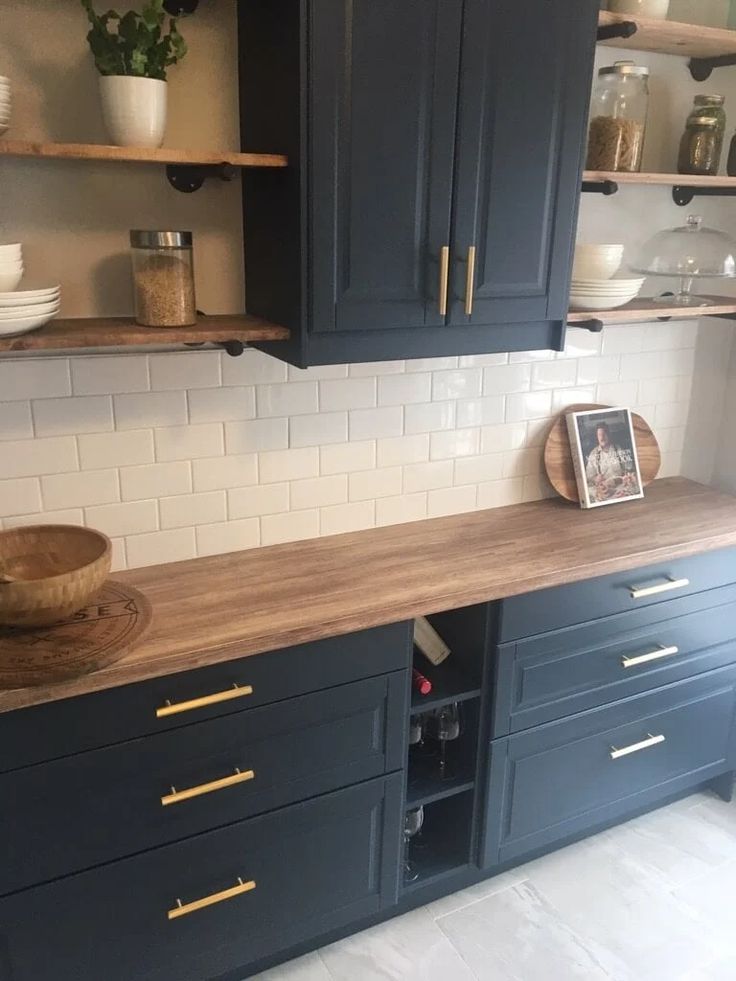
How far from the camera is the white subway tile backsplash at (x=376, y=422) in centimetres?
210

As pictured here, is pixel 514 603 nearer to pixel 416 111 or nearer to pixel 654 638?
pixel 654 638

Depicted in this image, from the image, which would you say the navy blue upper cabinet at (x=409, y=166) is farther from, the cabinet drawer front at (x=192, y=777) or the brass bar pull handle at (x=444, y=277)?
the cabinet drawer front at (x=192, y=777)

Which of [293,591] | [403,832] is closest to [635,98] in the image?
[293,591]

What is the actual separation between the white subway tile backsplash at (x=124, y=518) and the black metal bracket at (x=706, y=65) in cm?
188

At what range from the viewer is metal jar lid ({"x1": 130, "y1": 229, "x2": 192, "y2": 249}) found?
1596 millimetres

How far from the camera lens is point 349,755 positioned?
70.9 inches

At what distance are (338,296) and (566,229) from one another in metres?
0.58

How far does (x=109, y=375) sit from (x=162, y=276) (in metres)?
0.28

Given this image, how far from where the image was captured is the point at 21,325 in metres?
1.46

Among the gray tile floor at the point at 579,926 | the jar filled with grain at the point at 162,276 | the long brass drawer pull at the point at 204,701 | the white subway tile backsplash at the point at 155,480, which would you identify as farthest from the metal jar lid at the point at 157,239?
the gray tile floor at the point at 579,926

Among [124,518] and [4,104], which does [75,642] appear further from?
[4,104]

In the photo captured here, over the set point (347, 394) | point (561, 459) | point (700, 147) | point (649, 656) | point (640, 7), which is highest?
point (640, 7)

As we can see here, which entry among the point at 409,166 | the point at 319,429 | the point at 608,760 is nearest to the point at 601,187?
the point at 409,166

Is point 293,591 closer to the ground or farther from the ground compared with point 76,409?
closer to the ground
